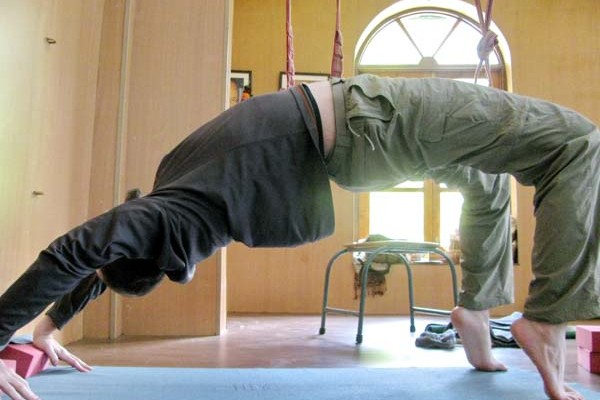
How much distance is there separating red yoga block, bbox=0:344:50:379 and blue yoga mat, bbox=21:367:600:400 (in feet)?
0.10

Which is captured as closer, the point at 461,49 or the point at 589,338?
the point at 589,338

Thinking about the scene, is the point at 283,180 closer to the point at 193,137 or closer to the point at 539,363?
the point at 193,137

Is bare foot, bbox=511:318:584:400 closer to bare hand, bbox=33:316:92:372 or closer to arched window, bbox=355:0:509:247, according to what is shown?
bare hand, bbox=33:316:92:372

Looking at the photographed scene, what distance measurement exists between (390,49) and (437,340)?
2907 mm

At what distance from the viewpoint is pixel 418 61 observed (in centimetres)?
438

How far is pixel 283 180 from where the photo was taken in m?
1.00

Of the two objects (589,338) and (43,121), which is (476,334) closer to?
(589,338)

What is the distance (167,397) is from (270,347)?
108 cm

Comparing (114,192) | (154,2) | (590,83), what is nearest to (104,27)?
(154,2)

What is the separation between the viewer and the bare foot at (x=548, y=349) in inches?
40.8

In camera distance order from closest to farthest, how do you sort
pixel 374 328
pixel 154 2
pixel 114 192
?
1. pixel 114 192
2. pixel 154 2
3. pixel 374 328

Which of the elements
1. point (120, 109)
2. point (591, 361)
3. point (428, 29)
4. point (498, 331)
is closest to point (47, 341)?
point (120, 109)

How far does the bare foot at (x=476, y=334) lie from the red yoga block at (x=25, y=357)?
1.01 m

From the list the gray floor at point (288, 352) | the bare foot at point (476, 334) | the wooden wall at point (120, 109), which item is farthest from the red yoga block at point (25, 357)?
the bare foot at point (476, 334)
